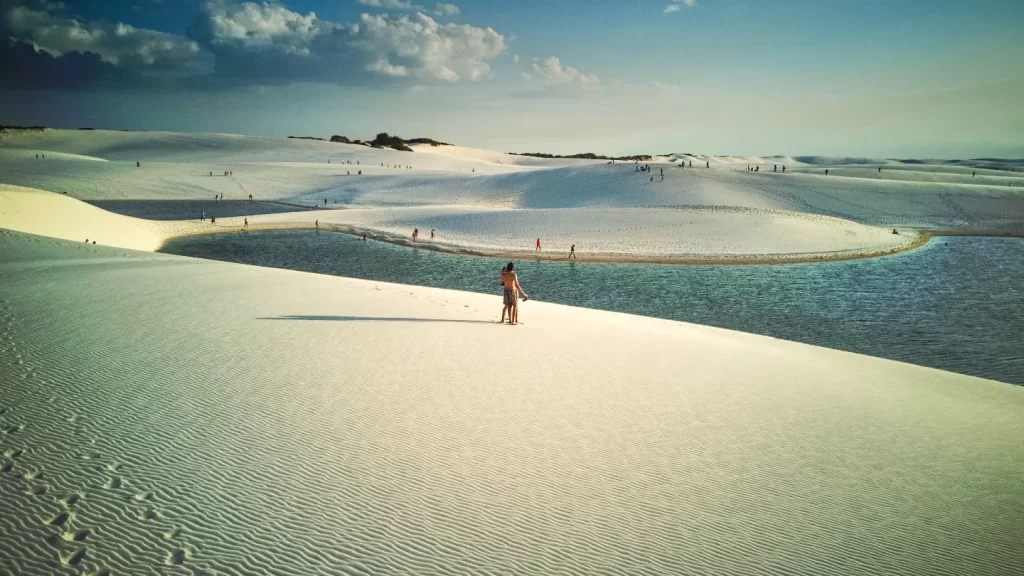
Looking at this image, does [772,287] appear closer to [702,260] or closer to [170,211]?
[702,260]

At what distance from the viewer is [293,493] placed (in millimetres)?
5688

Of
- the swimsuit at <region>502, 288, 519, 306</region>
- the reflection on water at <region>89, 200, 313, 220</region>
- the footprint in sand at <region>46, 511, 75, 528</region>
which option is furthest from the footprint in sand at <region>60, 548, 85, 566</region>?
the reflection on water at <region>89, 200, 313, 220</region>

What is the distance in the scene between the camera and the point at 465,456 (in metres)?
6.68

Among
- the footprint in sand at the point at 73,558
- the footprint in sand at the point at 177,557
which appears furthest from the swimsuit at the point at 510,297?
the footprint in sand at the point at 73,558

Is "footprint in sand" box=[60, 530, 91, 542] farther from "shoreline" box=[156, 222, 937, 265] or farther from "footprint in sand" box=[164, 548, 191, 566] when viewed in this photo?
"shoreline" box=[156, 222, 937, 265]

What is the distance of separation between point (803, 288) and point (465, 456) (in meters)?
24.4

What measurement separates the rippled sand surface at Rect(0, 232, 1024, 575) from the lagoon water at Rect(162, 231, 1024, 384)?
5682 mm

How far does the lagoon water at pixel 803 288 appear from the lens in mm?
17344

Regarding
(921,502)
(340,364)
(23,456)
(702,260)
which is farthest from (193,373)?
(702,260)

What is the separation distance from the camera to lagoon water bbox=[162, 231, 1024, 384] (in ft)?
56.9

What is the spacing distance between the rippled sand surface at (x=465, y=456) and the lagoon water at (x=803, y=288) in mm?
5682

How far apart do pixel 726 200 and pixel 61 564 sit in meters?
59.1

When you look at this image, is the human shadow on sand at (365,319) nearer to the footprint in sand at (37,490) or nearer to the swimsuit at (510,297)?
the swimsuit at (510,297)

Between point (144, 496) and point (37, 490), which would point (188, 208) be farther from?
point (144, 496)
